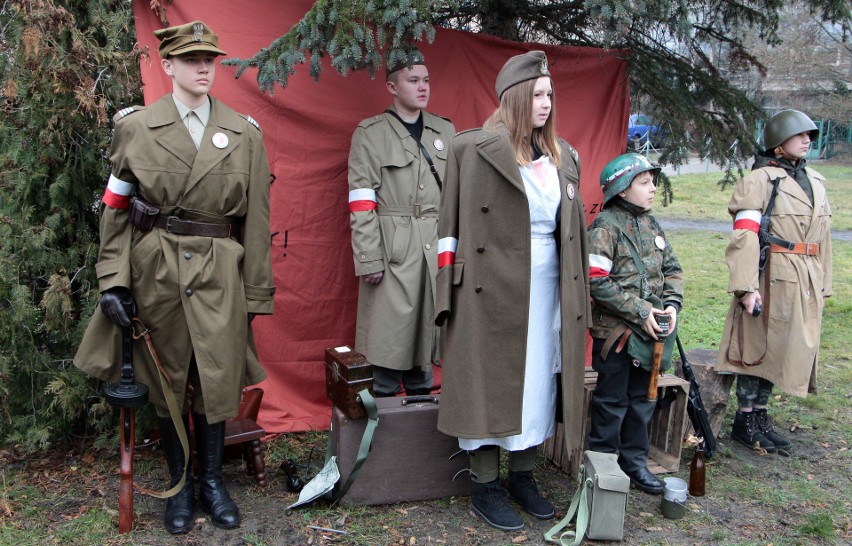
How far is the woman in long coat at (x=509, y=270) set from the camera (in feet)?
10.5

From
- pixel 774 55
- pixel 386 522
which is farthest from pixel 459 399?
pixel 774 55

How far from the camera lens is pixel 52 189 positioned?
373 centimetres

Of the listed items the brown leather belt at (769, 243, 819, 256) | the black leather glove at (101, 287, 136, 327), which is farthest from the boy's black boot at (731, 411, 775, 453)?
the black leather glove at (101, 287, 136, 327)

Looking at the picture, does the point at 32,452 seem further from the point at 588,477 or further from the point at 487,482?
the point at 588,477

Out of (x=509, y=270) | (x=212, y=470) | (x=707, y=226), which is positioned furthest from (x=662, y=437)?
(x=707, y=226)

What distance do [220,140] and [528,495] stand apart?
2.10 metres

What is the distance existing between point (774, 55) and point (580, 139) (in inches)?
472

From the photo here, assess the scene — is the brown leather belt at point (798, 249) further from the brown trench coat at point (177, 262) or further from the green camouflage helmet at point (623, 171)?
the brown trench coat at point (177, 262)

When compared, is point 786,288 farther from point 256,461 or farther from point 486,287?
point 256,461

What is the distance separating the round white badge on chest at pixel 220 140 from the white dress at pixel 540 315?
1253 millimetres

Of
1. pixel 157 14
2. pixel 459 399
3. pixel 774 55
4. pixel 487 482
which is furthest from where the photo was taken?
pixel 774 55

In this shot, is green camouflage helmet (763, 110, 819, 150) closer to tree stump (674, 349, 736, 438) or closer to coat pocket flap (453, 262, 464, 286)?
tree stump (674, 349, 736, 438)

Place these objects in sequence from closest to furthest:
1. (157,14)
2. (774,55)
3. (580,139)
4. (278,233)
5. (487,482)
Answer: (487,482) → (157,14) → (278,233) → (580,139) → (774,55)

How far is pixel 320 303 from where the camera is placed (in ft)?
14.9
